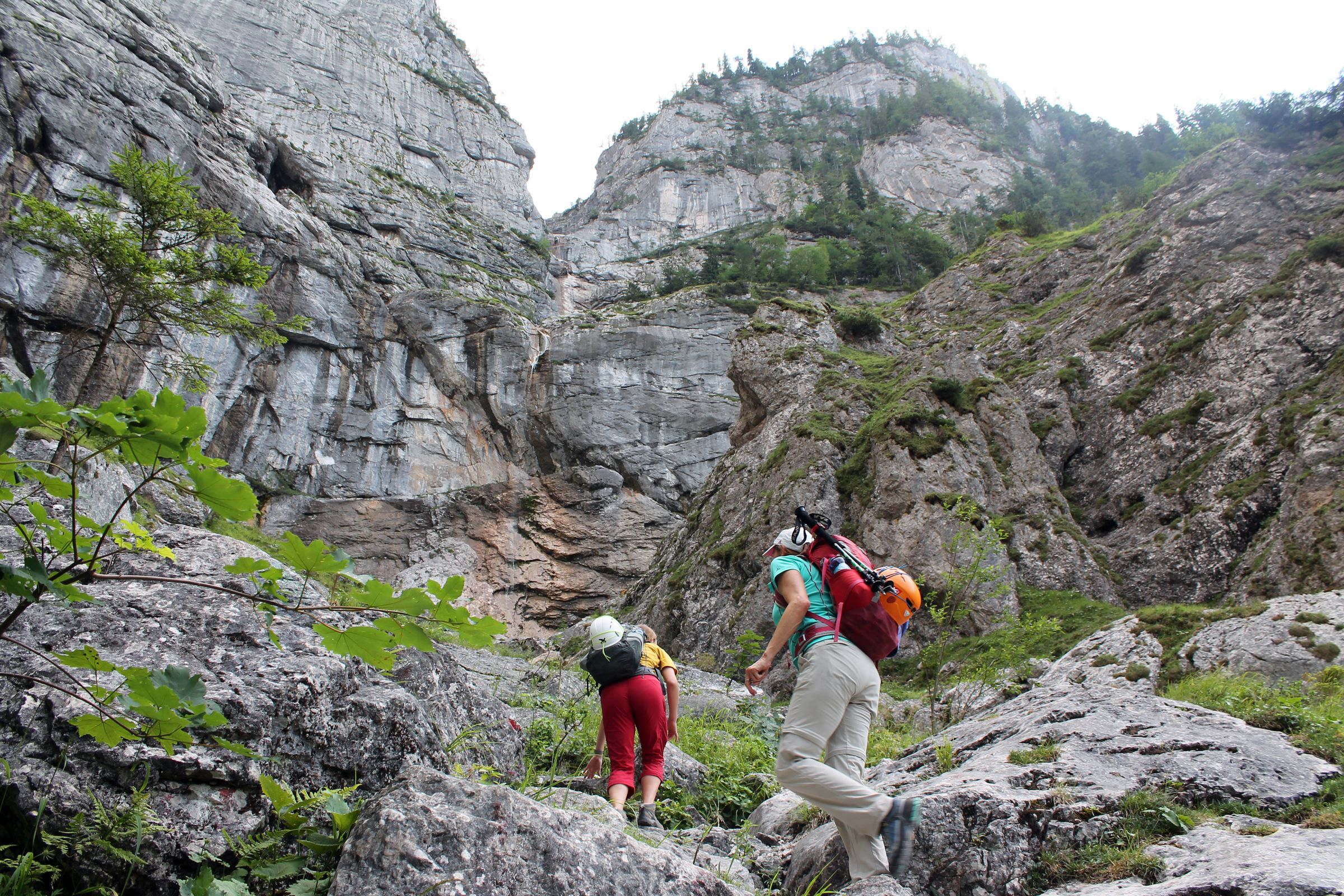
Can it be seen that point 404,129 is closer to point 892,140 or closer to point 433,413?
point 433,413

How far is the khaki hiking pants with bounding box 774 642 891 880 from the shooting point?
3426mm

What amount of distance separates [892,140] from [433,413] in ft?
206

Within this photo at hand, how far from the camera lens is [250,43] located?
45094mm

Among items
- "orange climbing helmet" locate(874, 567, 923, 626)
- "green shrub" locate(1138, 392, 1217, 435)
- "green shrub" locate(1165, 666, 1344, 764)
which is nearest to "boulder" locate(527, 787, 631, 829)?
"orange climbing helmet" locate(874, 567, 923, 626)

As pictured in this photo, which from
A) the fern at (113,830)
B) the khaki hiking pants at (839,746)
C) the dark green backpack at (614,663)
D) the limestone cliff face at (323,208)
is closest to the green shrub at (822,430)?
the dark green backpack at (614,663)

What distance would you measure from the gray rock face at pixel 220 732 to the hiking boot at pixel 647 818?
987 millimetres

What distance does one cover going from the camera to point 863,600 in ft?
13.0

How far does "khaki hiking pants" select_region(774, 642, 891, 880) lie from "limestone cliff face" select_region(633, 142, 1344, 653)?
1063cm

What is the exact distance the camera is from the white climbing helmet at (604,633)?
16.6 feet

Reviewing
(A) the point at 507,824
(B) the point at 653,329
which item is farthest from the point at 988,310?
(A) the point at 507,824

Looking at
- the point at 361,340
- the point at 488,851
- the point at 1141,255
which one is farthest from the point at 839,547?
the point at 361,340

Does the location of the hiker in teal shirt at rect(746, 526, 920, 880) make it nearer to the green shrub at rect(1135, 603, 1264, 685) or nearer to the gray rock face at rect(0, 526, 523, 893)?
the gray rock face at rect(0, 526, 523, 893)

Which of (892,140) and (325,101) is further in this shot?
(892,140)

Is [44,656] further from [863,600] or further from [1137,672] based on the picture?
[1137,672]
